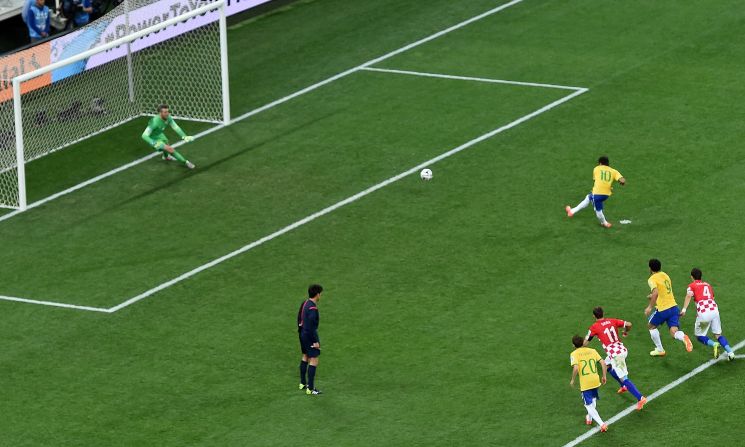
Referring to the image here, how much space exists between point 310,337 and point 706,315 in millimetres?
6314

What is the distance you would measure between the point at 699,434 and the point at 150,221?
43.0 feet

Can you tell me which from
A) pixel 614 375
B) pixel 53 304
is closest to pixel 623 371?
pixel 614 375

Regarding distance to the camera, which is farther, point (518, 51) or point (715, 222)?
point (518, 51)

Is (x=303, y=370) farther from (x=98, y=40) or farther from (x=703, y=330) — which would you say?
(x=98, y=40)

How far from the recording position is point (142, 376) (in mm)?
28062

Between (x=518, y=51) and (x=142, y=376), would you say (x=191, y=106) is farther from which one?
(x=142, y=376)

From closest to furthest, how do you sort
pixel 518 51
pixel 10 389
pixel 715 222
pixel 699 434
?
1. pixel 699 434
2. pixel 10 389
3. pixel 715 222
4. pixel 518 51

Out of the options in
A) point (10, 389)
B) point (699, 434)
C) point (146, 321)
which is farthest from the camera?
point (146, 321)

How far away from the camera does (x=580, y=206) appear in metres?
33.6

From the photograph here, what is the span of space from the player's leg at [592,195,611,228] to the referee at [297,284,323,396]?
7.94 m

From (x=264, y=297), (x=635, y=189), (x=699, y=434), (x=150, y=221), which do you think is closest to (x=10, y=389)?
(x=264, y=297)

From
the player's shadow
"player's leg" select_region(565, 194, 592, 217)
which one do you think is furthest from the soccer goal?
"player's leg" select_region(565, 194, 592, 217)

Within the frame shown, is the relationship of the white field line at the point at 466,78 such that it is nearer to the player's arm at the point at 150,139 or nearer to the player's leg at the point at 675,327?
the player's arm at the point at 150,139

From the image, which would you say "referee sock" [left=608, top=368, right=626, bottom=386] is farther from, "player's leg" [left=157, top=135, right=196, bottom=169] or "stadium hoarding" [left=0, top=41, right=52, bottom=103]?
"stadium hoarding" [left=0, top=41, right=52, bottom=103]
